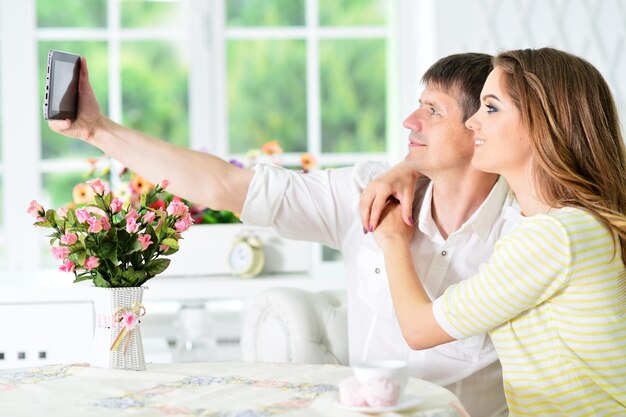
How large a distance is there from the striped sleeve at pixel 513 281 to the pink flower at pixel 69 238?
70 cm

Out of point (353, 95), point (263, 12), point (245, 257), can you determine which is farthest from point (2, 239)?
point (353, 95)

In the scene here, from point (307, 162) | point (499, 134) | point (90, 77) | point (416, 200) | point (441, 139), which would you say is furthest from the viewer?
point (90, 77)

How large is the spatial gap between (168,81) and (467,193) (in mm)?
1995

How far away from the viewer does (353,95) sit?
13.0ft

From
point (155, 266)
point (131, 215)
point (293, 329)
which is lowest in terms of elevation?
point (293, 329)

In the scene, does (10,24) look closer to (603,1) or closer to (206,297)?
(206,297)

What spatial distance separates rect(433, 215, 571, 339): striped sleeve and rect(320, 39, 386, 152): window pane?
7.32 feet

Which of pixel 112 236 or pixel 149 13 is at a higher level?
pixel 149 13

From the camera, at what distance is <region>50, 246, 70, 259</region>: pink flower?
1.77m

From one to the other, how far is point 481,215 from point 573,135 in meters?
0.41

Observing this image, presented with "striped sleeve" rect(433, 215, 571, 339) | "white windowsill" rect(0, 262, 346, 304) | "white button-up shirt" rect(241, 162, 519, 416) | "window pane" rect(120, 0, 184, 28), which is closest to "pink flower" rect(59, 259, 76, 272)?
"white button-up shirt" rect(241, 162, 519, 416)

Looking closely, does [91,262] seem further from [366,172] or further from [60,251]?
[366,172]

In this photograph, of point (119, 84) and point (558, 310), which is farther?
point (119, 84)

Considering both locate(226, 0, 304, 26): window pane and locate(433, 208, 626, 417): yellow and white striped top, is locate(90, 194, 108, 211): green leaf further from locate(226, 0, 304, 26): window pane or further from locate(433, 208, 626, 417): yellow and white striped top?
locate(226, 0, 304, 26): window pane
